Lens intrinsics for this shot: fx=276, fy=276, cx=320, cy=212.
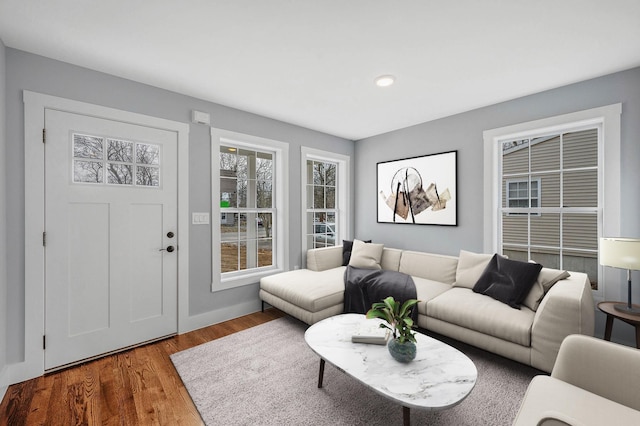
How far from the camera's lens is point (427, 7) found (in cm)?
166

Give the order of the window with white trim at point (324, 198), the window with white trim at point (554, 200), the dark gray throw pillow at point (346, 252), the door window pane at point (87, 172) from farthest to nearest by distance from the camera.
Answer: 1. the window with white trim at point (324, 198)
2. the dark gray throw pillow at point (346, 252)
3. the window with white trim at point (554, 200)
4. the door window pane at point (87, 172)

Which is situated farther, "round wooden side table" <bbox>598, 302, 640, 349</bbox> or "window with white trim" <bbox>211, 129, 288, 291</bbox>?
"window with white trim" <bbox>211, 129, 288, 291</bbox>

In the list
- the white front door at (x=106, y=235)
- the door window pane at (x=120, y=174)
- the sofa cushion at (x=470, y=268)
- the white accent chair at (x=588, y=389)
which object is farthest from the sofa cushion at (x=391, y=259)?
the door window pane at (x=120, y=174)

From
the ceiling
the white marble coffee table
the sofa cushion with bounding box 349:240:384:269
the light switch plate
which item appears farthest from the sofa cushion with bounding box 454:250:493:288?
the light switch plate

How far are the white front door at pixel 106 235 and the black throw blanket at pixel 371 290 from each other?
1.83 m

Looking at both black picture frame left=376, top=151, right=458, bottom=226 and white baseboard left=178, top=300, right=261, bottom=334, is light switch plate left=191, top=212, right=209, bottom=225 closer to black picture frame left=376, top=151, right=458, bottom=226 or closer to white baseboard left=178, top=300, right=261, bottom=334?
white baseboard left=178, top=300, right=261, bottom=334

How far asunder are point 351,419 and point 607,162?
3029 mm

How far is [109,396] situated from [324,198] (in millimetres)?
3335

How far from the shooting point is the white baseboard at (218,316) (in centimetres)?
291

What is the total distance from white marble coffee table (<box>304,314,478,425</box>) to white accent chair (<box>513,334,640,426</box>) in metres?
0.29

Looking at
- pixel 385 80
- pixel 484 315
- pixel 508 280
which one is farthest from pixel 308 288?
pixel 385 80

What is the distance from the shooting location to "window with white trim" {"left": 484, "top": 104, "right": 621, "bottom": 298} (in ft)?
8.21

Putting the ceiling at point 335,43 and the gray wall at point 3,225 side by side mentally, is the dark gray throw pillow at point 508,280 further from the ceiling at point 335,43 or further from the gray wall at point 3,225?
the gray wall at point 3,225

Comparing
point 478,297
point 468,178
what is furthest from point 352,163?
point 478,297
